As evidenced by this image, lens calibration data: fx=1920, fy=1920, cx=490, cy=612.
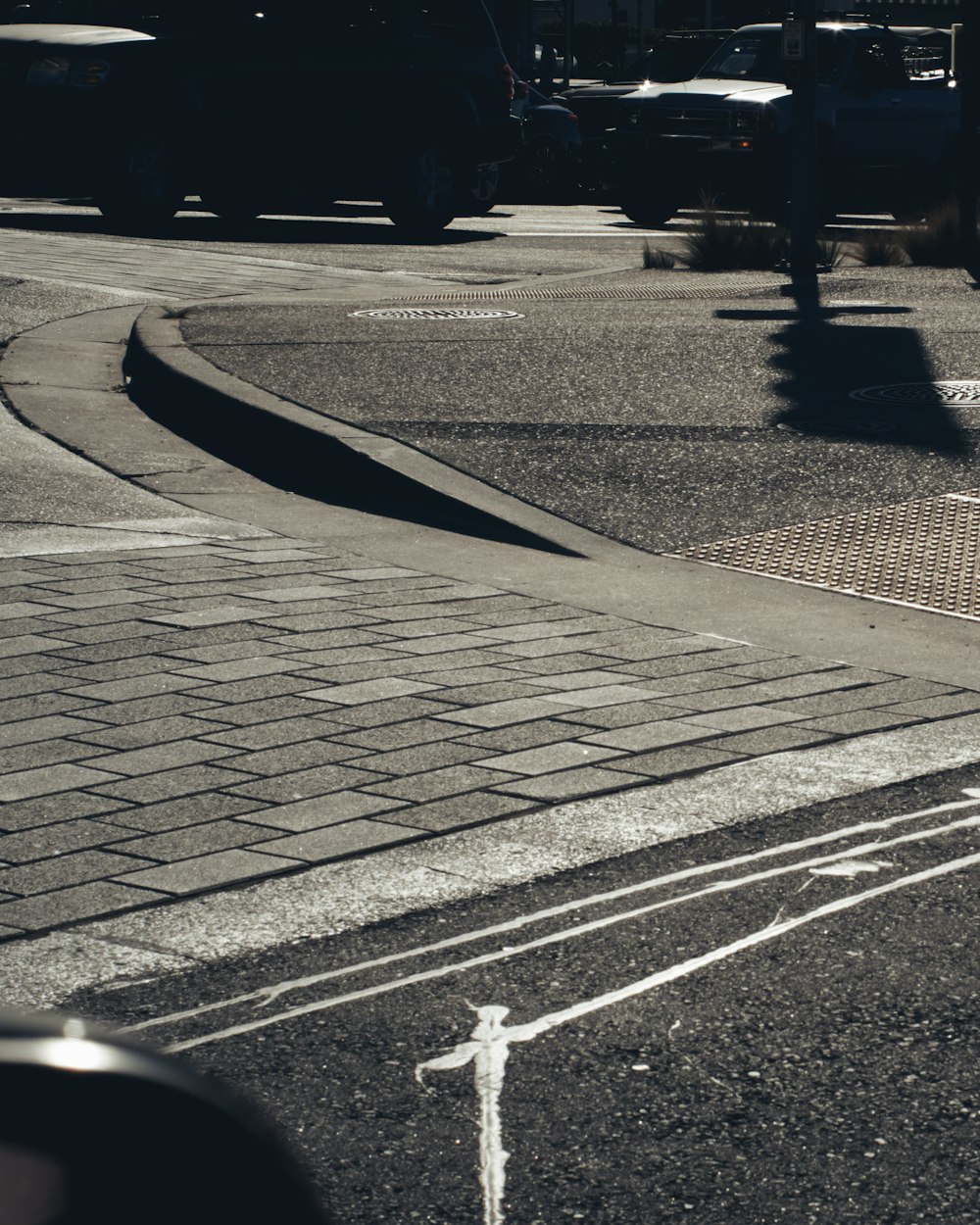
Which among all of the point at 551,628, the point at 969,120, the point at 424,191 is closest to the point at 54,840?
the point at 551,628

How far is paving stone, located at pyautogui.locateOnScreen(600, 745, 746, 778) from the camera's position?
4699 mm

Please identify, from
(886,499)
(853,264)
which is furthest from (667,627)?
(853,264)

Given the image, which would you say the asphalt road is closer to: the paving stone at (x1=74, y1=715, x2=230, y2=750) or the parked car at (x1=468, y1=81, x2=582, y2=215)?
the paving stone at (x1=74, y1=715, x2=230, y2=750)

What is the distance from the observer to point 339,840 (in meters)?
4.18

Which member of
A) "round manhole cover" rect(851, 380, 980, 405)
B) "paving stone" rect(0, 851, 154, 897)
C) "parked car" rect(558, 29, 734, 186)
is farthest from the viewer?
"parked car" rect(558, 29, 734, 186)

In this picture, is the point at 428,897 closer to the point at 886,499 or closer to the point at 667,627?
the point at 667,627

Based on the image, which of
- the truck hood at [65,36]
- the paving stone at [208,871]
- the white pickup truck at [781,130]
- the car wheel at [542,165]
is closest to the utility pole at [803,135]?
the white pickup truck at [781,130]

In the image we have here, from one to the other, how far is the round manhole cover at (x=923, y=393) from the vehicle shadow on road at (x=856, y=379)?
1cm

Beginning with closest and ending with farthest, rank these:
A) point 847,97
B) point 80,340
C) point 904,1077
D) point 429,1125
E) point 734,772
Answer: point 429,1125 < point 904,1077 < point 734,772 < point 80,340 < point 847,97

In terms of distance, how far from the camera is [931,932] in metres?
3.73

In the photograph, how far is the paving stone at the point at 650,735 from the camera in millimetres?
4902

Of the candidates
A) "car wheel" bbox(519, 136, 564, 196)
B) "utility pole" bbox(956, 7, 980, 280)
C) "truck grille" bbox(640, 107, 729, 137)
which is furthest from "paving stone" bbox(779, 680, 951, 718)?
"car wheel" bbox(519, 136, 564, 196)

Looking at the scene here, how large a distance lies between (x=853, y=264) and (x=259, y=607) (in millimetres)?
11731

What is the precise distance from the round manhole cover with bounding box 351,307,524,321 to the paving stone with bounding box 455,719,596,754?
7712mm
